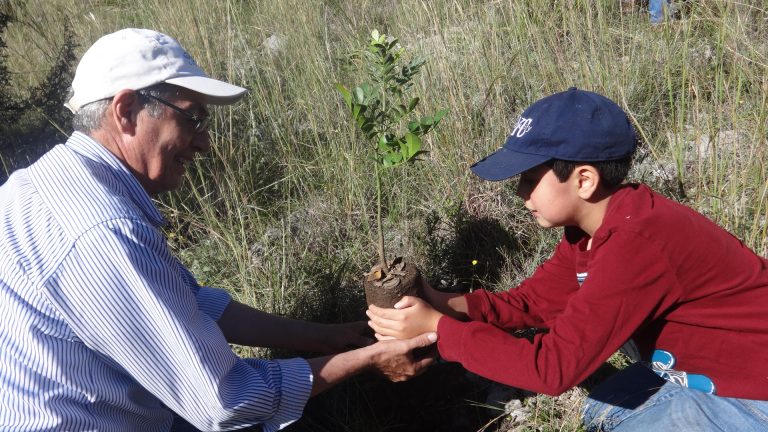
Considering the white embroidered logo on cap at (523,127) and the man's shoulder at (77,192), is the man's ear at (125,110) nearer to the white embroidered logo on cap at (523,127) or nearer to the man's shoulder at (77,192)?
the man's shoulder at (77,192)

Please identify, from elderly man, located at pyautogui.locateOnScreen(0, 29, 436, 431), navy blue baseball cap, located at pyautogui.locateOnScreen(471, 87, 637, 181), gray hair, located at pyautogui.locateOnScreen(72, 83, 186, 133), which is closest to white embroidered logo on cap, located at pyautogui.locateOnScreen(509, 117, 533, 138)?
navy blue baseball cap, located at pyautogui.locateOnScreen(471, 87, 637, 181)

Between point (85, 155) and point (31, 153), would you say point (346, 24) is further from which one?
point (85, 155)

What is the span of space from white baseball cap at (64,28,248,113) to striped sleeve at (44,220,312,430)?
38cm

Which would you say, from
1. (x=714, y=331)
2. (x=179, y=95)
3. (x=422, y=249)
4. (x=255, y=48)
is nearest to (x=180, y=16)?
(x=255, y=48)

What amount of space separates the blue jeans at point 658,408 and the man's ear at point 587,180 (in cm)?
62

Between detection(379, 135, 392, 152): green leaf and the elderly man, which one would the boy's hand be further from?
detection(379, 135, 392, 152): green leaf

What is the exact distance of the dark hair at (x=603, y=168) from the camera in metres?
1.81

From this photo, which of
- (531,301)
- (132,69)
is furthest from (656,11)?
(132,69)

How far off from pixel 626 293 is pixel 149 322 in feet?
3.65

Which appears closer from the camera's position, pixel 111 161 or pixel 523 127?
pixel 111 161

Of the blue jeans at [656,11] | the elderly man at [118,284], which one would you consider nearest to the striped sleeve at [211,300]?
the elderly man at [118,284]

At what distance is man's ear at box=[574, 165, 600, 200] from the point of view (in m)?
1.80

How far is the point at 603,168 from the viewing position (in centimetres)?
182

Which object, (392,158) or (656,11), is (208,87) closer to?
(392,158)
